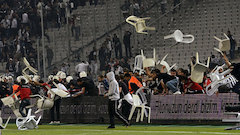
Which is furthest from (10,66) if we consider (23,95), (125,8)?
(23,95)

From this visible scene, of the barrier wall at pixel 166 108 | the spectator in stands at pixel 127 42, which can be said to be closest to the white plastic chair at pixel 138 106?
the barrier wall at pixel 166 108

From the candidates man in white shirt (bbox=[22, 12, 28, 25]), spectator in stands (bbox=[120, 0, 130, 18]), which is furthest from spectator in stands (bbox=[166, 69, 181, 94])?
man in white shirt (bbox=[22, 12, 28, 25])

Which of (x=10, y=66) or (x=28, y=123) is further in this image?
(x=10, y=66)

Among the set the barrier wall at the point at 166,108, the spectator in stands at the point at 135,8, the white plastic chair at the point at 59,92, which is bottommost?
the barrier wall at the point at 166,108

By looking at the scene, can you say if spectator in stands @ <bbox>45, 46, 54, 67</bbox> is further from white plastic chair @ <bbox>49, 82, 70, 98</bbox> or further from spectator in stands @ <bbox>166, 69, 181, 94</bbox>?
spectator in stands @ <bbox>166, 69, 181, 94</bbox>

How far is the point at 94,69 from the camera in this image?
107 feet

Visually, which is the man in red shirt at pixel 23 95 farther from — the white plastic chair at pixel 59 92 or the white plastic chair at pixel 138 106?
the white plastic chair at pixel 138 106

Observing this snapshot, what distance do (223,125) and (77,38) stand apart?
1603cm

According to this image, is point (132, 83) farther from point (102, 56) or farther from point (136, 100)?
point (102, 56)

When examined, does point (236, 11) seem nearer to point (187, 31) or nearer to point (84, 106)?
point (187, 31)

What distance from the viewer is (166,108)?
21.8 meters

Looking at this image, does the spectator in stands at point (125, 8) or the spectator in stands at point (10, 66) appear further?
the spectator in stands at point (10, 66)

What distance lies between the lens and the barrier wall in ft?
66.7

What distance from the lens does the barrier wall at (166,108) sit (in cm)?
2033
